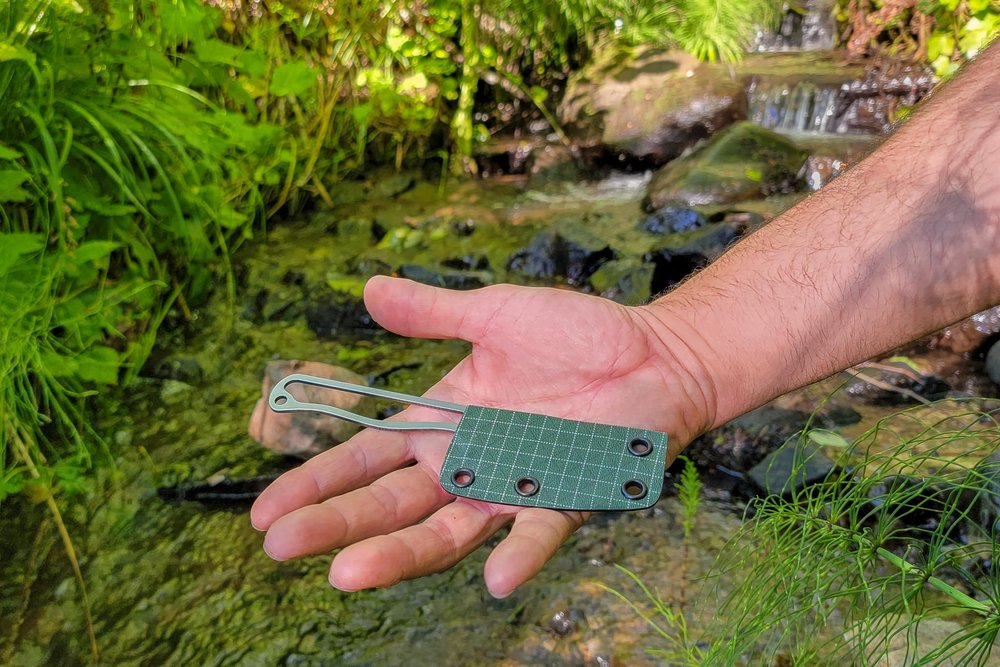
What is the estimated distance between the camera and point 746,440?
2.61m

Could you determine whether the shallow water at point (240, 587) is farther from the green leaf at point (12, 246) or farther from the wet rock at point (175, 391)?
the green leaf at point (12, 246)

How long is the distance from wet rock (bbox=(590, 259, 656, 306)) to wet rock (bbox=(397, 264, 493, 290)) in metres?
0.54

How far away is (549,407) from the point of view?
5.16 feet

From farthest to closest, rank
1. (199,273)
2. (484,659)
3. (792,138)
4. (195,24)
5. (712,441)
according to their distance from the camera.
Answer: (792,138)
(199,273)
(195,24)
(712,441)
(484,659)

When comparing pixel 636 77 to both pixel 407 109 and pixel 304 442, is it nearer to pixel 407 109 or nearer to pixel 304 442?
pixel 407 109

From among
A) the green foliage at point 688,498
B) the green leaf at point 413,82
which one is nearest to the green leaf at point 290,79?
the green leaf at point 413,82

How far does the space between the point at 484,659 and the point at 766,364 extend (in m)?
1.07

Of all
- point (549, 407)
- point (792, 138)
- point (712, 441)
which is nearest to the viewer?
point (549, 407)

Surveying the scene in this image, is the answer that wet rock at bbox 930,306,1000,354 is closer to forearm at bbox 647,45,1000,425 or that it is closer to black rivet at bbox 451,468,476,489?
forearm at bbox 647,45,1000,425

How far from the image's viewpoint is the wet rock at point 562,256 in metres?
3.87

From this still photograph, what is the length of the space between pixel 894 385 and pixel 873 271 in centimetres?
150

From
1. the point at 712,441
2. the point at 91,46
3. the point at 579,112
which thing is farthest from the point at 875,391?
the point at 579,112

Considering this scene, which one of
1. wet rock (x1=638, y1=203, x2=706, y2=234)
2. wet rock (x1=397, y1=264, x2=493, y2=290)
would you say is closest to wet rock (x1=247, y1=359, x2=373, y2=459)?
wet rock (x1=397, y1=264, x2=493, y2=290)

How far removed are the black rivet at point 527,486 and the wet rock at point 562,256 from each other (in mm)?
2526
